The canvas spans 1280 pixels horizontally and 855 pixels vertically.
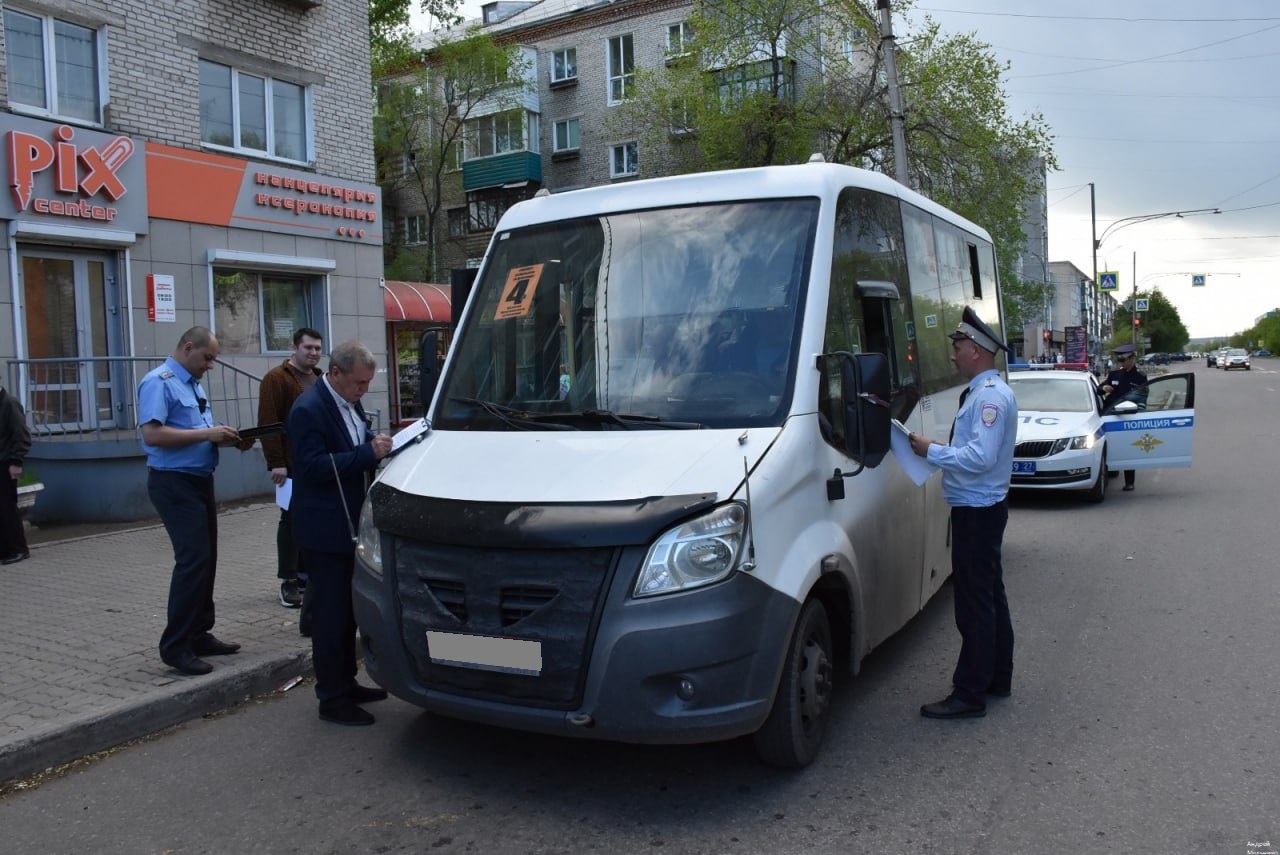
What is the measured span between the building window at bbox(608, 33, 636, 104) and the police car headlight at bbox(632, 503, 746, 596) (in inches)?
1305

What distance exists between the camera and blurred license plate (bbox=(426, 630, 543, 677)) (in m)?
3.62

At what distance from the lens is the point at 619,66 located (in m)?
35.2

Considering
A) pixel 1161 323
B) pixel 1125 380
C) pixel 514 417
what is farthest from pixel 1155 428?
pixel 1161 323

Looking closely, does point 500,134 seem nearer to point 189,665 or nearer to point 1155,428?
point 1155,428

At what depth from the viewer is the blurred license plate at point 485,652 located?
3619 mm

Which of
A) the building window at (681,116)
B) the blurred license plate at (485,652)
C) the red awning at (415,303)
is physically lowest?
the blurred license plate at (485,652)

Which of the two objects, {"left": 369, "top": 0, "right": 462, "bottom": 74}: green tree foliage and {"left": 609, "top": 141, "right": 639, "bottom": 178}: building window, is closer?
{"left": 369, "top": 0, "right": 462, "bottom": 74}: green tree foliage

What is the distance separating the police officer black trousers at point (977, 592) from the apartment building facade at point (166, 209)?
943 cm

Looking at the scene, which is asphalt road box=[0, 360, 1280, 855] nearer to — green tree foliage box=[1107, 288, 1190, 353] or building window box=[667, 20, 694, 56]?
building window box=[667, 20, 694, 56]

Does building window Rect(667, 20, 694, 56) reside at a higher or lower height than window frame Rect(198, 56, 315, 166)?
higher

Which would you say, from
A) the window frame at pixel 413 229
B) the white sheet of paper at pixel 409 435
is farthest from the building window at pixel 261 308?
the window frame at pixel 413 229

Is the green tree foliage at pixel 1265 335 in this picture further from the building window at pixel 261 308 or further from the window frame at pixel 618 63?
the building window at pixel 261 308

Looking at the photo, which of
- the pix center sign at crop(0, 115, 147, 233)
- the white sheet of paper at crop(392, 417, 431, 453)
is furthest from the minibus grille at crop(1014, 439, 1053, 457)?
the pix center sign at crop(0, 115, 147, 233)

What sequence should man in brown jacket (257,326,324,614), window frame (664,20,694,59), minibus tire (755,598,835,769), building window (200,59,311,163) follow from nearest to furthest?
minibus tire (755,598,835,769)
man in brown jacket (257,326,324,614)
building window (200,59,311,163)
window frame (664,20,694,59)
